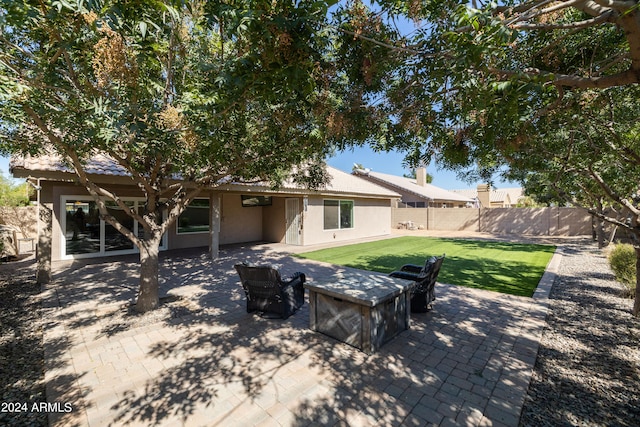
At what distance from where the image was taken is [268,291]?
5207 mm

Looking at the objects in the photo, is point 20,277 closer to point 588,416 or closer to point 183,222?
point 183,222

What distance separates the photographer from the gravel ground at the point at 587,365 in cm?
294

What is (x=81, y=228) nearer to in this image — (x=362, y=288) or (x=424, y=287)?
(x=362, y=288)

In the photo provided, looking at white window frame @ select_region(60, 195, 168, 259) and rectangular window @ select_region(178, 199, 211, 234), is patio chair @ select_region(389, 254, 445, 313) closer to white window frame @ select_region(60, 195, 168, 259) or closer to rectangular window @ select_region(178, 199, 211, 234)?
white window frame @ select_region(60, 195, 168, 259)

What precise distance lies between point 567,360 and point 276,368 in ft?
12.6

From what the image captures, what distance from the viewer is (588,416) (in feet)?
9.51

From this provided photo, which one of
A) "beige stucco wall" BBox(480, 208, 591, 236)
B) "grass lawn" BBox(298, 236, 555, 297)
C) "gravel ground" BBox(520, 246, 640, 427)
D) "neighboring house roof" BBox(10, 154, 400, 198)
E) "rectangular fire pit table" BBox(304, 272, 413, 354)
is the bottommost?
"gravel ground" BBox(520, 246, 640, 427)

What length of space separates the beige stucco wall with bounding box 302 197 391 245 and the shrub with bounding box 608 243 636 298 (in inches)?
425

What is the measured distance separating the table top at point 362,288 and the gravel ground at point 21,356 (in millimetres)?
3324

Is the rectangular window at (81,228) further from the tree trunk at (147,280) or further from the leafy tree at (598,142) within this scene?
the leafy tree at (598,142)

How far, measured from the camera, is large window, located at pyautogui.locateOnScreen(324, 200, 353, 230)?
16000 millimetres

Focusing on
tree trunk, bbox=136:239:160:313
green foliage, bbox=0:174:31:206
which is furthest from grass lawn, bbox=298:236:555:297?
green foliage, bbox=0:174:31:206

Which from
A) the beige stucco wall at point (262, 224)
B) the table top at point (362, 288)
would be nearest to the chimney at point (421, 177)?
the beige stucco wall at point (262, 224)

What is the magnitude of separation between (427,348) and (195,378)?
310 centimetres
